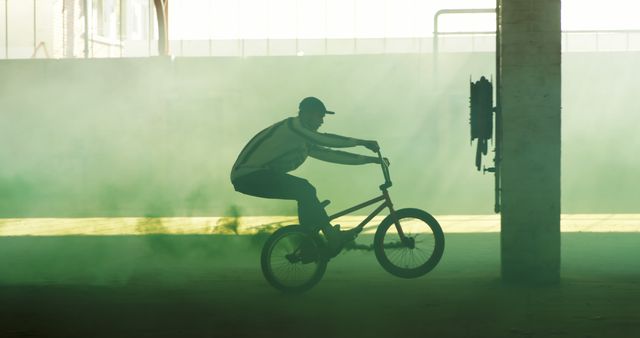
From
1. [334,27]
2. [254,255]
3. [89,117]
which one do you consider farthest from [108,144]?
[254,255]

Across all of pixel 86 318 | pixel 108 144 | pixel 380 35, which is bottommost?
pixel 86 318

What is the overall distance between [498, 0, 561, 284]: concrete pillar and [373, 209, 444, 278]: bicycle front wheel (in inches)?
28.1

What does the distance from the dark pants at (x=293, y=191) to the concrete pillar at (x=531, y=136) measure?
1766 millimetres

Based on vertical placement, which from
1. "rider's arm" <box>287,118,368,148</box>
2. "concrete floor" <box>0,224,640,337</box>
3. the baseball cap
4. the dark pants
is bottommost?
"concrete floor" <box>0,224,640,337</box>

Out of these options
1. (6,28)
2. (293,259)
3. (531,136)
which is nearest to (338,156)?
(293,259)

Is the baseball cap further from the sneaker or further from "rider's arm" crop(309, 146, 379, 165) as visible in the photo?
the sneaker

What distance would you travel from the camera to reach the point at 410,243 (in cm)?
922

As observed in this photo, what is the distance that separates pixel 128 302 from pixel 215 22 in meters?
13.9

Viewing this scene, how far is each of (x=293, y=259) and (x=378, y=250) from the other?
0.81 meters

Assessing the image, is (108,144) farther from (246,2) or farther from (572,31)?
(572,31)

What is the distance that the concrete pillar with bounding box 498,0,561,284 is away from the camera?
30.3 ft

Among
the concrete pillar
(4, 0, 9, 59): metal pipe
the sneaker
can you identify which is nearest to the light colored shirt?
the sneaker

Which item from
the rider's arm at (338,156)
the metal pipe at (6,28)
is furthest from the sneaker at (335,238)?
the metal pipe at (6,28)

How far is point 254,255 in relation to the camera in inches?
482
